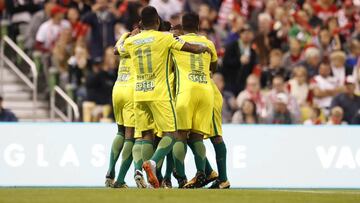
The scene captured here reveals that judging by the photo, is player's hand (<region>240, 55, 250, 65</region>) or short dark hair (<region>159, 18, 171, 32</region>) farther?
player's hand (<region>240, 55, 250, 65</region>)

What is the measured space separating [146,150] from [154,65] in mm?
1238

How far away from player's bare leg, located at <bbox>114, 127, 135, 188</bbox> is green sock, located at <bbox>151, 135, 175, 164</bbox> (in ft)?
4.02

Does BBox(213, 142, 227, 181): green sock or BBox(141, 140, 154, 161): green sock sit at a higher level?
BBox(141, 140, 154, 161): green sock

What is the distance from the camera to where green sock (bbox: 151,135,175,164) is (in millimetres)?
16984

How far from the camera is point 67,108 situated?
25.1m

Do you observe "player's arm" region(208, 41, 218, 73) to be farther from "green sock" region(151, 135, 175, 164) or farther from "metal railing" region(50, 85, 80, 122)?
"metal railing" region(50, 85, 80, 122)

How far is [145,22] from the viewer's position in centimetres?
1725

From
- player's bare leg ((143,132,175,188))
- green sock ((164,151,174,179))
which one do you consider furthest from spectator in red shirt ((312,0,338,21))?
player's bare leg ((143,132,175,188))

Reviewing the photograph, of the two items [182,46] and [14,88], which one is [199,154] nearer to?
[182,46]

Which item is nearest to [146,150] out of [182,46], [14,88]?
[182,46]

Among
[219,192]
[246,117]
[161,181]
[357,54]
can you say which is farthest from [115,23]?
[219,192]

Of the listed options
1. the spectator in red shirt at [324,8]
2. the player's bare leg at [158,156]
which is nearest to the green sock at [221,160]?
the player's bare leg at [158,156]

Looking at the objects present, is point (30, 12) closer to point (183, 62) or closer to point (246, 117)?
point (246, 117)

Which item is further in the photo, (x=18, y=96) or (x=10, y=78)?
A: (x=10, y=78)
